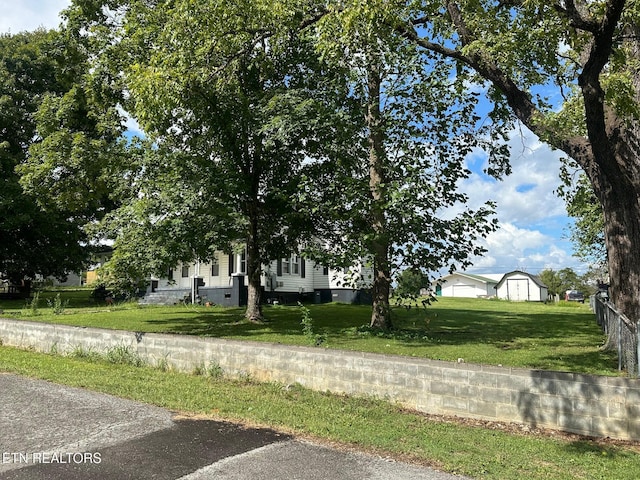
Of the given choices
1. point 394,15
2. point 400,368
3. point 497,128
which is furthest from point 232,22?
point 400,368

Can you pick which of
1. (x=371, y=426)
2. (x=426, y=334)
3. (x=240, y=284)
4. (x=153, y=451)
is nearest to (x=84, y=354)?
(x=153, y=451)

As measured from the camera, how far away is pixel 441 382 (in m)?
6.55

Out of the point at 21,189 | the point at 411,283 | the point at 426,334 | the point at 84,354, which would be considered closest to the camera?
the point at 84,354

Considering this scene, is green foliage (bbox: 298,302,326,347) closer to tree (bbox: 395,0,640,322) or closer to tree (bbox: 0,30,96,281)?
tree (bbox: 395,0,640,322)

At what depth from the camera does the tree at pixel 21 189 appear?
88.6 ft

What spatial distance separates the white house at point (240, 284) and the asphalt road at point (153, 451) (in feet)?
60.0

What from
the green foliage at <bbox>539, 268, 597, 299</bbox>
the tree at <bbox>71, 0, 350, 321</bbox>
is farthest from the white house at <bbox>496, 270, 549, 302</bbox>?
the tree at <bbox>71, 0, 350, 321</bbox>

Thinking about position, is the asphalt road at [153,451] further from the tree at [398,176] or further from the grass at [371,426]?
the tree at [398,176]

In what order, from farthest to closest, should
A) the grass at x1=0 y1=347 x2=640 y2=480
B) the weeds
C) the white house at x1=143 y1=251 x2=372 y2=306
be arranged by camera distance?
the white house at x1=143 y1=251 x2=372 y2=306, the weeds, the grass at x1=0 y1=347 x2=640 y2=480

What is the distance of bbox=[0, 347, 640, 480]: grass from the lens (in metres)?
4.73

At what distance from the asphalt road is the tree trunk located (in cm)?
708

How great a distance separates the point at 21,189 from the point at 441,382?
27080 millimetres

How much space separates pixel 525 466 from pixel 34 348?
11.6 m

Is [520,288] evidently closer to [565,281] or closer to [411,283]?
[565,281]
